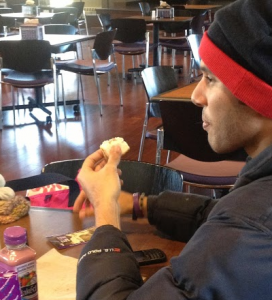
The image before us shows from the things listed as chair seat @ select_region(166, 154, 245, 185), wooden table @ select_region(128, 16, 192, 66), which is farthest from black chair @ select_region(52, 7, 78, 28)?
chair seat @ select_region(166, 154, 245, 185)

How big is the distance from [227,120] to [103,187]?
0.35 m

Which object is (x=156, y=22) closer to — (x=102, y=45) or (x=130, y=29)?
(x=130, y=29)

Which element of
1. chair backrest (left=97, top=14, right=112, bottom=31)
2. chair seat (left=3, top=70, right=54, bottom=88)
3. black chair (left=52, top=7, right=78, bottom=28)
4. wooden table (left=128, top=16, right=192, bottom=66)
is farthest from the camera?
black chair (left=52, top=7, right=78, bottom=28)

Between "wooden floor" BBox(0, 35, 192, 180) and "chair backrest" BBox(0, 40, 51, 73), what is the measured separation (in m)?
0.61

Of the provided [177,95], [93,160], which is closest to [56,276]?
[93,160]

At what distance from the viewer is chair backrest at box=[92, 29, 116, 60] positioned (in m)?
5.69

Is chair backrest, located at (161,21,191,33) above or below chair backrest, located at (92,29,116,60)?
below

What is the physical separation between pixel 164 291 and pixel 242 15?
0.45 metres

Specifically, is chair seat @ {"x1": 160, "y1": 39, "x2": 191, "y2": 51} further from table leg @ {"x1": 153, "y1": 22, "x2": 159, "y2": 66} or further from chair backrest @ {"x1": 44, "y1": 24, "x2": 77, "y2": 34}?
chair backrest @ {"x1": 44, "y1": 24, "x2": 77, "y2": 34}

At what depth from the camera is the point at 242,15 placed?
0.90 metres

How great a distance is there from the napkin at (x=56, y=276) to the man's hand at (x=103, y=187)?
0.44ft

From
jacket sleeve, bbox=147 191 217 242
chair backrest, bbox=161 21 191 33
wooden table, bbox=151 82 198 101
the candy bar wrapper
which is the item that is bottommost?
chair backrest, bbox=161 21 191 33

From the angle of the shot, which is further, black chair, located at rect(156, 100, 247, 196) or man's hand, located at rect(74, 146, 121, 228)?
black chair, located at rect(156, 100, 247, 196)

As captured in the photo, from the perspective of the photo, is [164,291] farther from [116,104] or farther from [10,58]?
[116,104]
